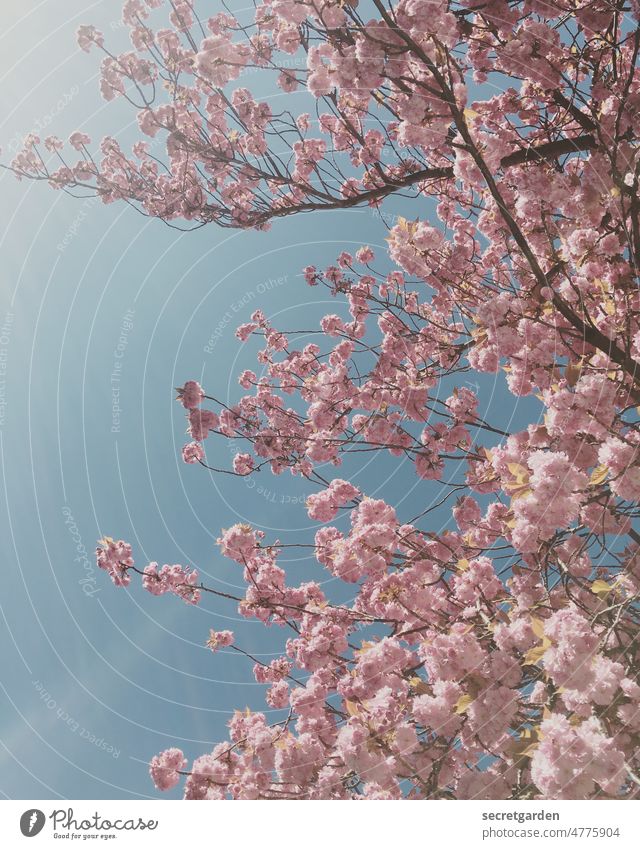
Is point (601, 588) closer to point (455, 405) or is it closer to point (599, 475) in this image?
point (599, 475)

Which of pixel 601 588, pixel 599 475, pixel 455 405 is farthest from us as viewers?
pixel 455 405

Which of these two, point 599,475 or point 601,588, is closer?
point 601,588

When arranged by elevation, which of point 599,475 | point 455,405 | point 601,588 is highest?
point 455,405

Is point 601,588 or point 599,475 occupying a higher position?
point 599,475

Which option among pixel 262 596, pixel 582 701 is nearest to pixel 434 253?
pixel 262 596

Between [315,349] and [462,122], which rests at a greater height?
[315,349]

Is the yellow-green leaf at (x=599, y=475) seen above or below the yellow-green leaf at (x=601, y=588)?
above

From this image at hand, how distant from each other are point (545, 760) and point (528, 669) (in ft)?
7.03

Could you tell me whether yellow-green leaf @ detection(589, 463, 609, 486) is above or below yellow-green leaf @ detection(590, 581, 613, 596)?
above

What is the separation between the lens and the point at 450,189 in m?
10.1

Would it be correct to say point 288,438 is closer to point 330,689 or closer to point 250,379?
point 250,379

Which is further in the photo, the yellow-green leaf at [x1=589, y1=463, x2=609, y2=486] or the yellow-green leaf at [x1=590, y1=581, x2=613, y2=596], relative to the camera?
the yellow-green leaf at [x1=589, y1=463, x2=609, y2=486]

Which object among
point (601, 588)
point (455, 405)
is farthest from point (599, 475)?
point (455, 405)

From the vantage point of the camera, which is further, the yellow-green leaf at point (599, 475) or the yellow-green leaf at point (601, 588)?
the yellow-green leaf at point (599, 475)
